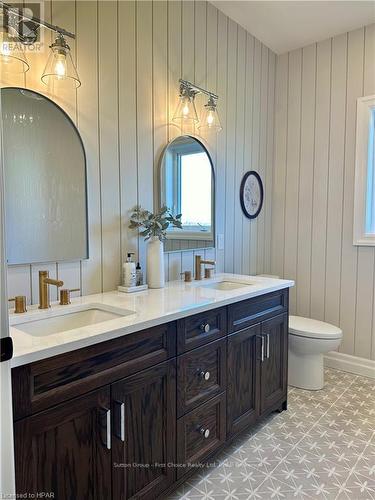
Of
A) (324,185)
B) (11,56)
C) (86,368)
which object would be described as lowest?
(86,368)

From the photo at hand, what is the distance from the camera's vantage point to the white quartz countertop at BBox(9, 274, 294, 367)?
1.15m

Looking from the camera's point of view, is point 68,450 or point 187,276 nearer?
point 68,450

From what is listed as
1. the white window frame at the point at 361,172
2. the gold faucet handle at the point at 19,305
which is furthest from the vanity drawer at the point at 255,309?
the white window frame at the point at 361,172

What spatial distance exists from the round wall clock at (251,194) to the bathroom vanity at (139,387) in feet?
3.49

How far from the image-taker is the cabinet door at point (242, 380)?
1.94 metres

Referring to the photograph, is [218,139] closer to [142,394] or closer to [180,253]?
[180,253]

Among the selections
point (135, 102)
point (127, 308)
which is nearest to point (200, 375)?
point (127, 308)

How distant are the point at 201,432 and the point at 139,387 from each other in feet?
1.78

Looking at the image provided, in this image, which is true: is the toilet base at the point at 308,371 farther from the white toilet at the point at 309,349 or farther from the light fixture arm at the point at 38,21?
the light fixture arm at the point at 38,21

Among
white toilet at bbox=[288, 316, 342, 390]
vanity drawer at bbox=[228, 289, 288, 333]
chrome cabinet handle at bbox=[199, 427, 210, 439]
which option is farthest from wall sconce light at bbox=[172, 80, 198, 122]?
chrome cabinet handle at bbox=[199, 427, 210, 439]

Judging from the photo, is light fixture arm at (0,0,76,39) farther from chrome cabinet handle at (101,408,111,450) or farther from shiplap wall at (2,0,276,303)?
chrome cabinet handle at (101,408,111,450)

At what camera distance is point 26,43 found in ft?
5.22

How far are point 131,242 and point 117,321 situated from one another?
0.82 m

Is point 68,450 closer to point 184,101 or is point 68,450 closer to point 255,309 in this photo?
point 255,309
